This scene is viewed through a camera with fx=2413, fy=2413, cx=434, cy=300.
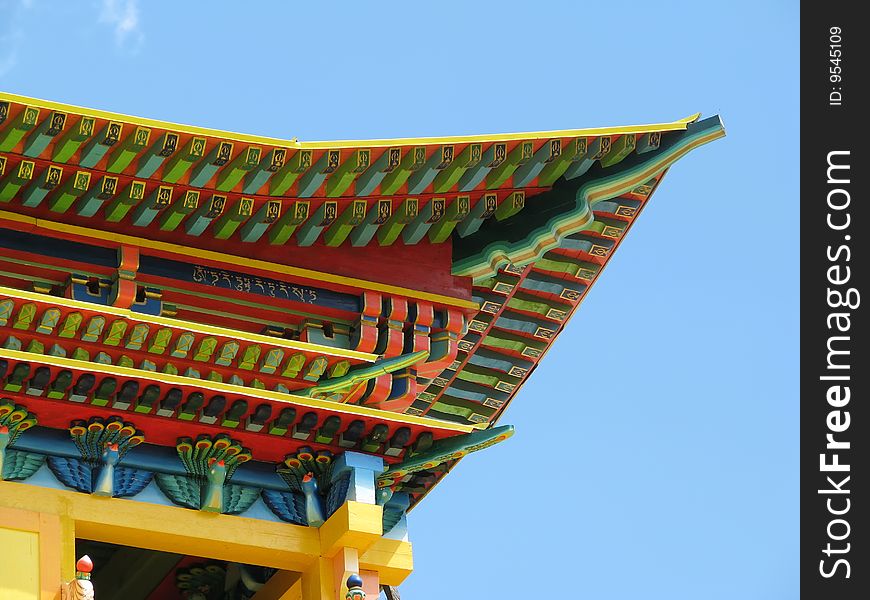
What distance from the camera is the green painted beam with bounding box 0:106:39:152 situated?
16.5 m

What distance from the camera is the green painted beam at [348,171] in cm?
1766

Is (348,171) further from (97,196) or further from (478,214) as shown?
(97,196)

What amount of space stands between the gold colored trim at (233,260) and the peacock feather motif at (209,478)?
1.44 metres

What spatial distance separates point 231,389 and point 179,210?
1.49 metres

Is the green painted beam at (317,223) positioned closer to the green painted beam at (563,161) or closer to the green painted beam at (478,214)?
the green painted beam at (478,214)

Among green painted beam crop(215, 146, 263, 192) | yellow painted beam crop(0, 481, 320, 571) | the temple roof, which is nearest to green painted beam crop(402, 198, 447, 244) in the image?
the temple roof

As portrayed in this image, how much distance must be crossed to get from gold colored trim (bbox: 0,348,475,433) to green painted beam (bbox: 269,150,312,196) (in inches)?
62.4

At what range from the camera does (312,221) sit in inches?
712

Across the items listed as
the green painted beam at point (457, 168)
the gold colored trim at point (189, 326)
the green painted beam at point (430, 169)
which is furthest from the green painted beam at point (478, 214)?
the gold colored trim at point (189, 326)

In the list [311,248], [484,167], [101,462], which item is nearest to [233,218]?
[311,248]

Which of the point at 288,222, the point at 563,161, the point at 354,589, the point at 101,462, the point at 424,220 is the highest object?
the point at 563,161

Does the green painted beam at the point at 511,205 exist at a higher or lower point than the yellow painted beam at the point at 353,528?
higher

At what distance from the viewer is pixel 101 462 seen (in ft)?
54.6
